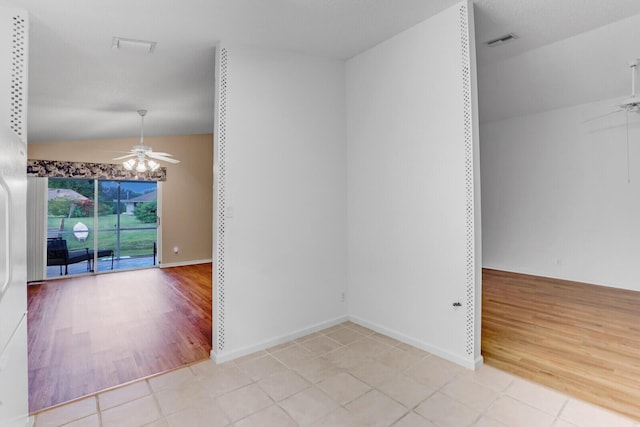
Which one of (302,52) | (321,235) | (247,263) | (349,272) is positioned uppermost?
(302,52)

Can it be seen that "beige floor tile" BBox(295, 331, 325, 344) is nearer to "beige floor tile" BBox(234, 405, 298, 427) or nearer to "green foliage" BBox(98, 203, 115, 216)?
"beige floor tile" BBox(234, 405, 298, 427)

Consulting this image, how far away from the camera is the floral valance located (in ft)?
18.6

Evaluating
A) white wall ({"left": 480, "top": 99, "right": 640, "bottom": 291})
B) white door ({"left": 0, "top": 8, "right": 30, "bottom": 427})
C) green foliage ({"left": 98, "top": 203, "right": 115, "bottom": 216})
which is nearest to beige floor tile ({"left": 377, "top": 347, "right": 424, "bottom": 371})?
white door ({"left": 0, "top": 8, "right": 30, "bottom": 427})

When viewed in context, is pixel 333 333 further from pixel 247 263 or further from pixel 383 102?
pixel 383 102

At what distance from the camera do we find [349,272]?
11.5 feet

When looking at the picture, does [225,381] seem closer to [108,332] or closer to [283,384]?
[283,384]

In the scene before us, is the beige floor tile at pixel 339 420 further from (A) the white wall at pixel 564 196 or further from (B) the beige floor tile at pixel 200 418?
(A) the white wall at pixel 564 196

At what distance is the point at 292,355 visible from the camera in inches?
108

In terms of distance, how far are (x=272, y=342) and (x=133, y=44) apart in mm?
2855

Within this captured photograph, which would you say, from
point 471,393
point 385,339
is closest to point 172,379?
point 385,339

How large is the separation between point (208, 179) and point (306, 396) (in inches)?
253

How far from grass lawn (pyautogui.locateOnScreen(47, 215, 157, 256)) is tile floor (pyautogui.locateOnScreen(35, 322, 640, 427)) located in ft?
17.6

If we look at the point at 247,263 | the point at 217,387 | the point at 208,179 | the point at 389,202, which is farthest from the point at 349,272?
the point at 208,179

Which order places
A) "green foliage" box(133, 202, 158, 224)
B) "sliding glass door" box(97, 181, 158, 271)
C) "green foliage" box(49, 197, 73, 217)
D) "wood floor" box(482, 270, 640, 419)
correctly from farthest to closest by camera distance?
"green foliage" box(133, 202, 158, 224) < "sliding glass door" box(97, 181, 158, 271) < "green foliage" box(49, 197, 73, 217) < "wood floor" box(482, 270, 640, 419)
